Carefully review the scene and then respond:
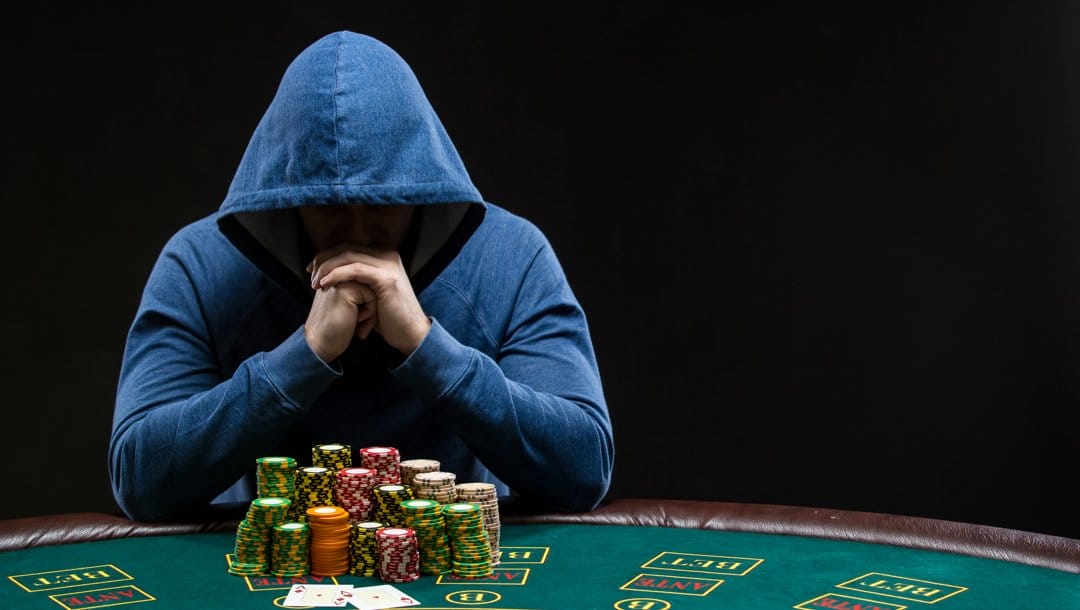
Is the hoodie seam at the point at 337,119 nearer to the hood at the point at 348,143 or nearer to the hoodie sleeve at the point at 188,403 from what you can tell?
the hood at the point at 348,143

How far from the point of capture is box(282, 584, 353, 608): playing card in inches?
65.1

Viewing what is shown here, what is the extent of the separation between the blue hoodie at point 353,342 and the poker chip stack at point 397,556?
0.40 m

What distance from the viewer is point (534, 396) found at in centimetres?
225

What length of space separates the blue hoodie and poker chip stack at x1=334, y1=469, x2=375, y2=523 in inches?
7.6

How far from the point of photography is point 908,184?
482 cm

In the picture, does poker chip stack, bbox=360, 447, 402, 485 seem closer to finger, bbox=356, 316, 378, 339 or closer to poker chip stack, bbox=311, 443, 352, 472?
poker chip stack, bbox=311, 443, 352, 472

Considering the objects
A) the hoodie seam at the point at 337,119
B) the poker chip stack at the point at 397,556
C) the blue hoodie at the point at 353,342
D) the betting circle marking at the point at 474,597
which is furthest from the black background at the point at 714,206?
the betting circle marking at the point at 474,597

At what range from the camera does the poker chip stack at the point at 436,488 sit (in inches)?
79.0

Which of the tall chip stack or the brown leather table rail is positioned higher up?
the tall chip stack

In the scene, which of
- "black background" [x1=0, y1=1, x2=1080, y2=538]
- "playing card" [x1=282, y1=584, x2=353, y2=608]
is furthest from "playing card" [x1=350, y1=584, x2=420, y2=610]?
"black background" [x1=0, y1=1, x2=1080, y2=538]

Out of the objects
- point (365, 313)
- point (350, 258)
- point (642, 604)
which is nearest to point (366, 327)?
point (365, 313)

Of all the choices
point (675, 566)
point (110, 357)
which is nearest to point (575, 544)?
point (675, 566)

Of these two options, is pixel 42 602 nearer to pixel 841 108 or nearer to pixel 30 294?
pixel 30 294

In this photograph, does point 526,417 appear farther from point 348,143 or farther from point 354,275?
point 348,143
